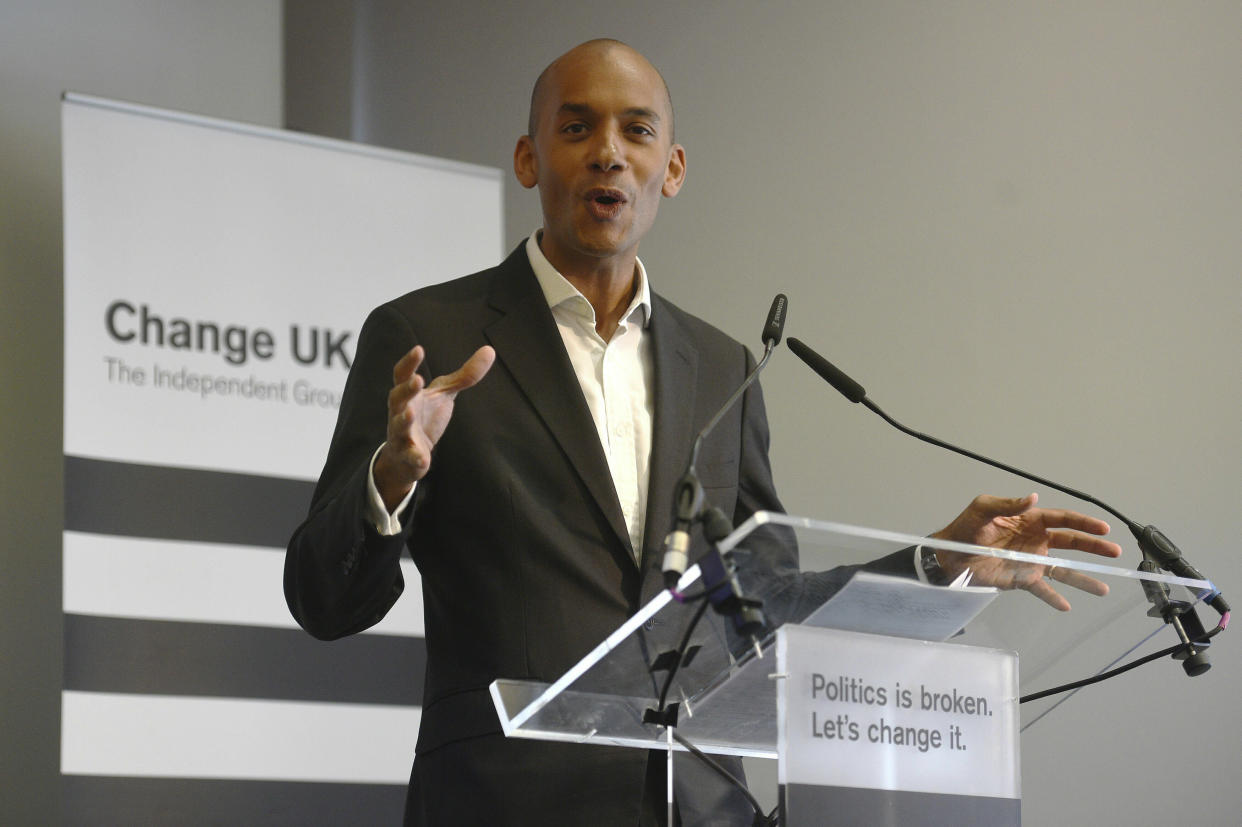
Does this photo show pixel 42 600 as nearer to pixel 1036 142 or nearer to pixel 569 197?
pixel 569 197

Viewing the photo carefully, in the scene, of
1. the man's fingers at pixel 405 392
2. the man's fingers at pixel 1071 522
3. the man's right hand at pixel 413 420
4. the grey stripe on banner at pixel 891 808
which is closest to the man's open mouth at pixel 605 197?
the man's right hand at pixel 413 420

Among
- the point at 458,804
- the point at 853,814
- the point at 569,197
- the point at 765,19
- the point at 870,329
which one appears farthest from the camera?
the point at 765,19

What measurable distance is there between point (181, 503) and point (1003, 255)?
2089mm

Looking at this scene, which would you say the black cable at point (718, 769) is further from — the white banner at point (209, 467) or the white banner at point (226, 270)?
the white banner at point (226, 270)

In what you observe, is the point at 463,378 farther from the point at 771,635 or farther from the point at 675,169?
the point at 675,169

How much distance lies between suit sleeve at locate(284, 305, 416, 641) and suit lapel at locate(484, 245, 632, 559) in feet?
0.46

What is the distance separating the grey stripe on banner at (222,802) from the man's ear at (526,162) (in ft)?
6.00

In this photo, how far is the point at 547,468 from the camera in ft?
5.86

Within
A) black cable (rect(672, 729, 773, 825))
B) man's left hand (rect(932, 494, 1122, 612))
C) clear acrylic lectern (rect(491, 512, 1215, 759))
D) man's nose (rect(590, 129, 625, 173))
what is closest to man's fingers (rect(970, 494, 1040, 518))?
man's left hand (rect(932, 494, 1122, 612))

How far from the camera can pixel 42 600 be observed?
3.76m

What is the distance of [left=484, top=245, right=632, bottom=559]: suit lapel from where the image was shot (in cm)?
176

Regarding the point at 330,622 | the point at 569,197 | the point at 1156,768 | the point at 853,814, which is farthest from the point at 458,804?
the point at 1156,768

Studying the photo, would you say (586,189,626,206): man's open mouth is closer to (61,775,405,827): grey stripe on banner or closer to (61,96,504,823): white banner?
(61,96,504,823): white banner

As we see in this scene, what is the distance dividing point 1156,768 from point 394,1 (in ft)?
10.5
